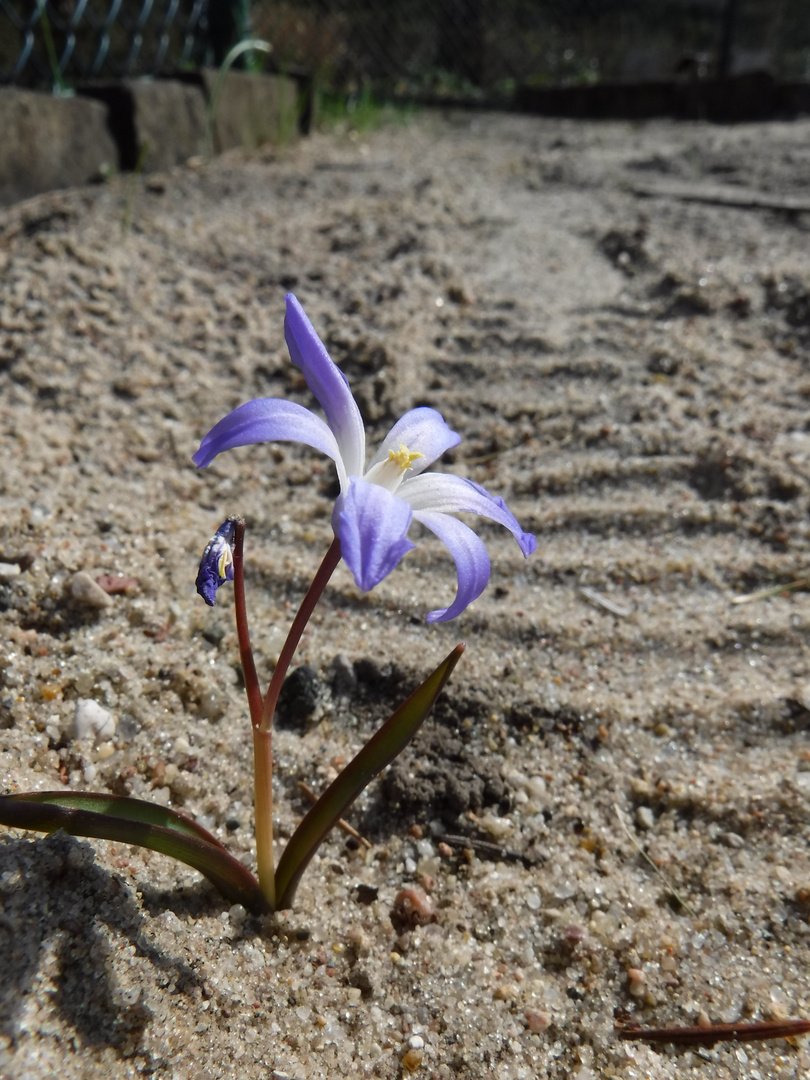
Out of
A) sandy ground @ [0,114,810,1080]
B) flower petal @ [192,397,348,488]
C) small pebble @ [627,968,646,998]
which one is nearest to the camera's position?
flower petal @ [192,397,348,488]

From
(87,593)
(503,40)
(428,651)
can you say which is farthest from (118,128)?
(503,40)

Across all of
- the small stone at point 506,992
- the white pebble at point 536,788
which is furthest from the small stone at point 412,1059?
the white pebble at point 536,788

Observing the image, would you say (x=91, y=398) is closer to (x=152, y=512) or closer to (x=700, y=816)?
(x=152, y=512)

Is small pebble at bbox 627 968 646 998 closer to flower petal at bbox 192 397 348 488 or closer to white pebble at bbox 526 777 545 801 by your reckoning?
white pebble at bbox 526 777 545 801

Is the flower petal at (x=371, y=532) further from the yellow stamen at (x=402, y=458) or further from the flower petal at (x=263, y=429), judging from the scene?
the yellow stamen at (x=402, y=458)

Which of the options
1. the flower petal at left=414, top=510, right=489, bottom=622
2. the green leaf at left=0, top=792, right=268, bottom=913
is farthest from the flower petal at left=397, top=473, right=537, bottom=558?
the green leaf at left=0, top=792, right=268, bottom=913

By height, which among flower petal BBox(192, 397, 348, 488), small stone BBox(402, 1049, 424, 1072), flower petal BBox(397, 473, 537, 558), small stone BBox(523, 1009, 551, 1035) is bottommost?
small stone BBox(523, 1009, 551, 1035)
